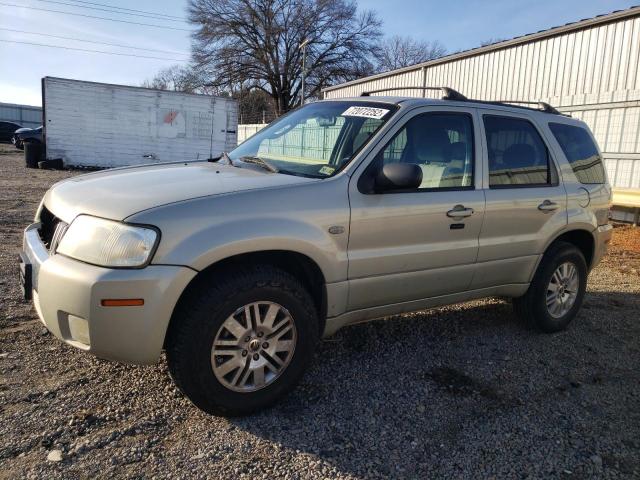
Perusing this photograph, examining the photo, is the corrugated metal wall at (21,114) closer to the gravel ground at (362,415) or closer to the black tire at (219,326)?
the gravel ground at (362,415)

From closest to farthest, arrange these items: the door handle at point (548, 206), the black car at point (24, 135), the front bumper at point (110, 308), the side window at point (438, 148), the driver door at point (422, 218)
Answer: the front bumper at point (110, 308) < the driver door at point (422, 218) < the side window at point (438, 148) < the door handle at point (548, 206) < the black car at point (24, 135)

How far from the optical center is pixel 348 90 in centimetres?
2072

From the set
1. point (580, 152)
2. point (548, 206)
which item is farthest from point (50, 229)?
point (580, 152)

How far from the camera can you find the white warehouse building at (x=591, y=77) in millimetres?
9930

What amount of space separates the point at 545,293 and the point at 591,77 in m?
8.39

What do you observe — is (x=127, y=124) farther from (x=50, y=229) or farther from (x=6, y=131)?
(x=6, y=131)

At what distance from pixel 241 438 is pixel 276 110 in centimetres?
4170

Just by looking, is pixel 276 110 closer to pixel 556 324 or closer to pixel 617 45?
pixel 617 45

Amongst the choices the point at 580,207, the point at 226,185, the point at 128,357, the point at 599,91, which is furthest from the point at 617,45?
the point at 128,357

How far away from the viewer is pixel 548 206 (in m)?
4.12

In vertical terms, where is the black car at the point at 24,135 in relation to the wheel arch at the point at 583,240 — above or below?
above

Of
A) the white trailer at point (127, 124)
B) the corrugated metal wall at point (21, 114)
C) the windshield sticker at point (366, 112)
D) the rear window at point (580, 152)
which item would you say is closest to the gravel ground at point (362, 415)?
the rear window at point (580, 152)

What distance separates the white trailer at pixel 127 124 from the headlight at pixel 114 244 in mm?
17686

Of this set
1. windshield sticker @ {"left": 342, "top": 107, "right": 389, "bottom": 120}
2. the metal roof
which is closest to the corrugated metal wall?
the metal roof
